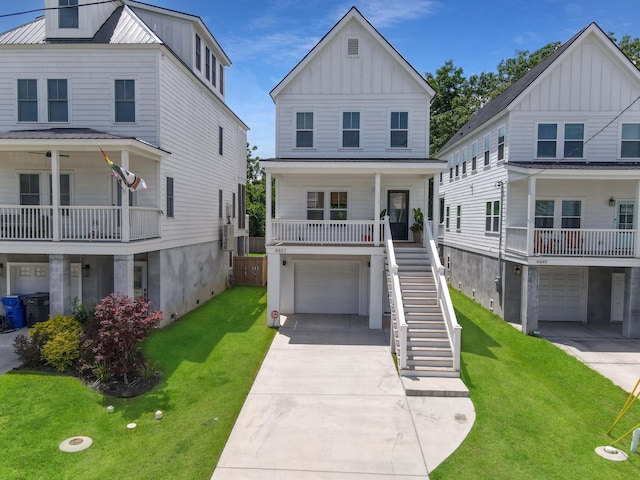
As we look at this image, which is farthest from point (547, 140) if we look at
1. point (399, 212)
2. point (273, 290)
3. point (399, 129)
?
point (273, 290)

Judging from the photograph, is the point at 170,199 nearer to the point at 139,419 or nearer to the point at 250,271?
the point at 139,419

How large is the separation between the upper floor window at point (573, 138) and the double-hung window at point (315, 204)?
10.1 m

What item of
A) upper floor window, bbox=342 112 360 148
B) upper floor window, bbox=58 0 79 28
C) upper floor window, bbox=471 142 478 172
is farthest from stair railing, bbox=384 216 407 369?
upper floor window, bbox=58 0 79 28

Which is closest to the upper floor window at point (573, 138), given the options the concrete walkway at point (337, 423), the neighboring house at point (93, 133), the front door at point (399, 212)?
the front door at point (399, 212)

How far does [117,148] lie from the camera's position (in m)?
12.4

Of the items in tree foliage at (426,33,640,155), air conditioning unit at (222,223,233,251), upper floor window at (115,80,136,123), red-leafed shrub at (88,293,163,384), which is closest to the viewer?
red-leafed shrub at (88,293,163,384)

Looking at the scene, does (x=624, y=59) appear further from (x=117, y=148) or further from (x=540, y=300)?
(x=117, y=148)

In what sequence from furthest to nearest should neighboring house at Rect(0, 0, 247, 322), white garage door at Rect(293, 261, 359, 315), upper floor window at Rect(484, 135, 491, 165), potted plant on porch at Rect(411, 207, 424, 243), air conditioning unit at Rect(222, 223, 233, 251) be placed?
air conditioning unit at Rect(222, 223, 233, 251), upper floor window at Rect(484, 135, 491, 165), white garage door at Rect(293, 261, 359, 315), potted plant on porch at Rect(411, 207, 424, 243), neighboring house at Rect(0, 0, 247, 322)

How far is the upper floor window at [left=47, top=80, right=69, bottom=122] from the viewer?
48.5 ft

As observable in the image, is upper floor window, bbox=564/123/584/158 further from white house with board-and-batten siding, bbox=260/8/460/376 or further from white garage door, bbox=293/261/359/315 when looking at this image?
white garage door, bbox=293/261/359/315

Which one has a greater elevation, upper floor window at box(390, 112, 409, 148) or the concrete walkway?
upper floor window at box(390, 112, 409, 148)

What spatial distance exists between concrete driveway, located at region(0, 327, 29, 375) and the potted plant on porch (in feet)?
44.4

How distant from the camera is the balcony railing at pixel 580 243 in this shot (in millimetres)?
14984

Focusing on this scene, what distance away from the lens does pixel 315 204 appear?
17594 millimetres
